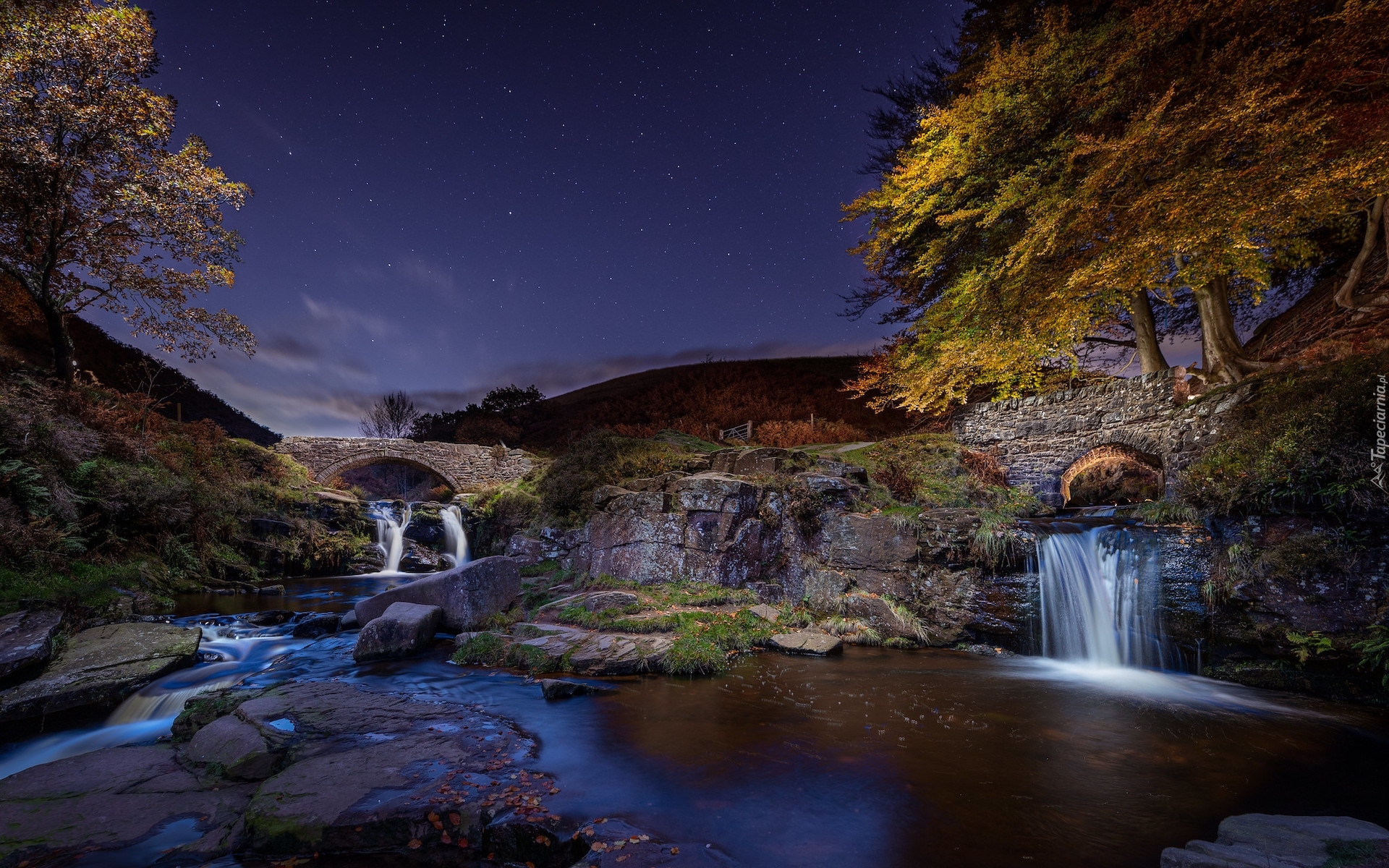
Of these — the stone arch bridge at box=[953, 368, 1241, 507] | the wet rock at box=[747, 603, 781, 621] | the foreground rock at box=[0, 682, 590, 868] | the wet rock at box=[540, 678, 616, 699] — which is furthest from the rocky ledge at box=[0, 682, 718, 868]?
the stone arch bridge at box=[953, 368, 1241, 507]

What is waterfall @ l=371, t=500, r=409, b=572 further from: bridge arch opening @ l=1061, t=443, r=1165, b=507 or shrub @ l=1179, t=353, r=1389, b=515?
bridge arch opening @ l=1061, t=443, r=1165, b=507

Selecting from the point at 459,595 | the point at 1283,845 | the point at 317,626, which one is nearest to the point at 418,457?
the point at 317,626

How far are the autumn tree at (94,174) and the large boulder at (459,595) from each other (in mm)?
11012

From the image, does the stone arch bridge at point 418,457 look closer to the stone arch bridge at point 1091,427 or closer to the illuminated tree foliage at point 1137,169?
the stone arch bridge at point 1091,427

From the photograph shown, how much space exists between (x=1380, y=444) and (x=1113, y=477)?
977 cm

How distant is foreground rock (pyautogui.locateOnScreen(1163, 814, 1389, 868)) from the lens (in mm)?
2432

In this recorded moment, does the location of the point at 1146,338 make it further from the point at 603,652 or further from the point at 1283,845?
the point at 603,652

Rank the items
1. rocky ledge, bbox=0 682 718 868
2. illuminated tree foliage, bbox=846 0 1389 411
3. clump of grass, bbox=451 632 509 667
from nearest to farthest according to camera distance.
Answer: rocky ledge, bbox=0 682 718 868, clump of grass, bbox=451 632 509 667, illuminated tree foliage, bbox=846 0 1389 411

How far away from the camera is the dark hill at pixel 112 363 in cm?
1345

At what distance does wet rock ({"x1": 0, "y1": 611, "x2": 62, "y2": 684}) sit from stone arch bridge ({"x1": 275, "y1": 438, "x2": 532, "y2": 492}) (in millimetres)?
19080

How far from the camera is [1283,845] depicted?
268cm

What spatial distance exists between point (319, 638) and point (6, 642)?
11.6 ft

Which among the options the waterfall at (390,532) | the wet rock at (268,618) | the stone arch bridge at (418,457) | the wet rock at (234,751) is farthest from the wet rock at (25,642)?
the stone arch bridge at (418,457)

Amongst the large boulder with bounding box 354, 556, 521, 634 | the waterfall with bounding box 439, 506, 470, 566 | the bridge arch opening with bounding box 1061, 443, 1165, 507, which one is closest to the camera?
the large boulder with bounding box 354, 556, 521, 634
